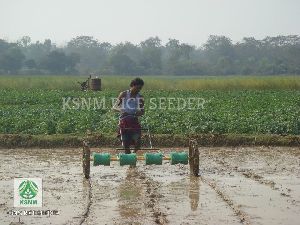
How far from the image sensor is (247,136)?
15.8 m

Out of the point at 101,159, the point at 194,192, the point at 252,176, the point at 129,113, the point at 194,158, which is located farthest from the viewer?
the point at 129,113

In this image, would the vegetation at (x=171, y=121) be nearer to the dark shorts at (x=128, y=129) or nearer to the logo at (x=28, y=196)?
the dark shorts at (x=128, y=129)

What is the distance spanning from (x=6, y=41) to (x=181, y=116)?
10073 cm

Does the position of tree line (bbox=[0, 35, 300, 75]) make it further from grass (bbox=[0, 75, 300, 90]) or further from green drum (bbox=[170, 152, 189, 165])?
green drum (bbox=[170, 152, 189, 165])

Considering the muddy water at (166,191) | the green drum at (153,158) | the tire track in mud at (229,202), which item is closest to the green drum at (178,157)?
the green drum at (153,158)

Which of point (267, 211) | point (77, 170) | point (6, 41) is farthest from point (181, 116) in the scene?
point (6, 41)

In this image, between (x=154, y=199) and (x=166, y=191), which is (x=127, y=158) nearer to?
(x=166, y=191)

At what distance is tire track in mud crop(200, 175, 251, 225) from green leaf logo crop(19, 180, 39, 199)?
116 inches

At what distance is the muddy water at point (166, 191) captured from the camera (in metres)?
7.55

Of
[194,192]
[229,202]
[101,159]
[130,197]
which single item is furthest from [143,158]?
[229,202]

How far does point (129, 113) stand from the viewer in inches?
438

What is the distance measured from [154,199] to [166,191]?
0.68 meters

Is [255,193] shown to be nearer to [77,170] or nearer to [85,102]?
[77,170]

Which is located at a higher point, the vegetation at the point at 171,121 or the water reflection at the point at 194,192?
the vegetation at the point at 171,121
